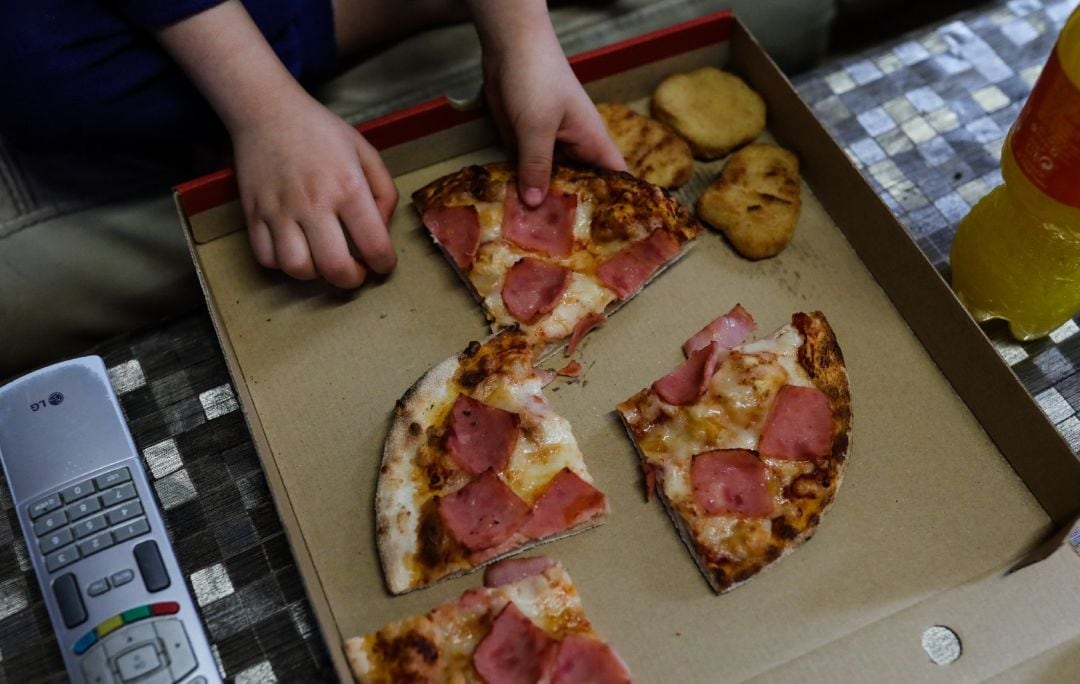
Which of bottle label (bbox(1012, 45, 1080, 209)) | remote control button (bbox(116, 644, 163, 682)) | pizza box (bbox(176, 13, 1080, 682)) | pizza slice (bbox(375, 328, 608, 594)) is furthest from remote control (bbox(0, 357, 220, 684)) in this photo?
bottle label (bbox(1012, 45, 1080, 209))

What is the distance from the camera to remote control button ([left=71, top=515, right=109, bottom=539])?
1.17 metres

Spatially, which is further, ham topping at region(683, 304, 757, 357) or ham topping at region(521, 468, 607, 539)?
ham topping at region(683, 304, 757, 357)

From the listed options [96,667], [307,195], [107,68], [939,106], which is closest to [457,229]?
[307,195]

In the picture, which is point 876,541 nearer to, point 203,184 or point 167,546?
point 167,546

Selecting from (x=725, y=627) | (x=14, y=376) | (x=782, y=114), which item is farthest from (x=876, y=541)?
(x=14, y=376)

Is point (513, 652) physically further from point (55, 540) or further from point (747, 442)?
point (55, 540)

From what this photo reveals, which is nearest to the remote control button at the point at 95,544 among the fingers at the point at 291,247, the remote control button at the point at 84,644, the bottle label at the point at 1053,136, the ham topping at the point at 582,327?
the remote control button at the point at 84,644

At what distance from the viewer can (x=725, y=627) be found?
116cm

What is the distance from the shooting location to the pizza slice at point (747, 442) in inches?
46.7

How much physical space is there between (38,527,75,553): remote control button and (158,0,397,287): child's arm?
472mm

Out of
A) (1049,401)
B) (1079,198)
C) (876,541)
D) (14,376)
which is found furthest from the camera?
(14,376)

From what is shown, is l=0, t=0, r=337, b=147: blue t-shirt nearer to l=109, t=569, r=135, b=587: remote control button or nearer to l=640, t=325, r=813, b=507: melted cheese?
l=109, t=569, r=135, b=587: remote control button

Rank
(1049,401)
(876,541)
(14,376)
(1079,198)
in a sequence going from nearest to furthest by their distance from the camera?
(1079,198), (876,541), (1049,401), (14,376)

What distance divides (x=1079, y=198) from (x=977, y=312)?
0.36 meters
